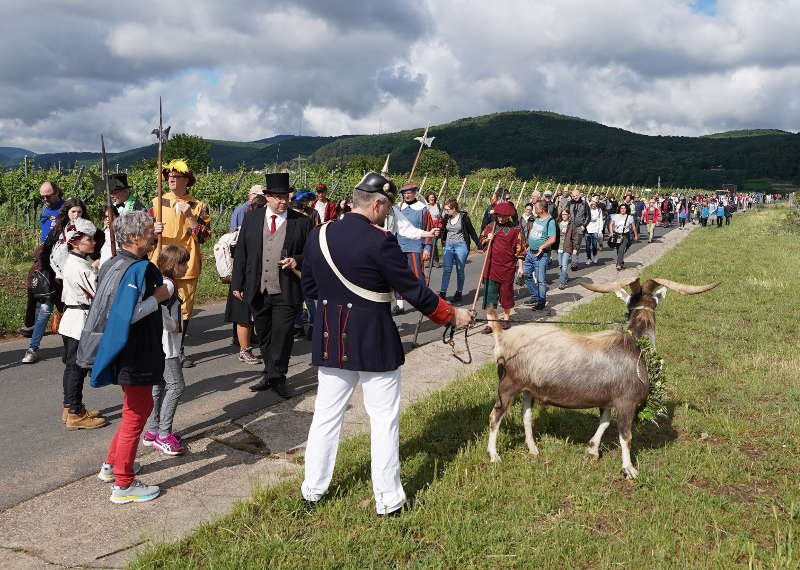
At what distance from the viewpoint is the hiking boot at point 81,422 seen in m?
5.39

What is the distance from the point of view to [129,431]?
4.09 m

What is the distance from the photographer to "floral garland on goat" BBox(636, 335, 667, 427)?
475 cm

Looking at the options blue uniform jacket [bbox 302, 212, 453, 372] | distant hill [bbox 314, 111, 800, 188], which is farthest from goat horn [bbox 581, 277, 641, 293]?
distant hill [bbox 314, 111, 800, 188]

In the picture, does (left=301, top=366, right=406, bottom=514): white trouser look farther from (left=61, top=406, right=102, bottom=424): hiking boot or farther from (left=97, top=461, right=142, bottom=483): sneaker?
(left=61, top=406, right=102, bottom=424): hiking boot

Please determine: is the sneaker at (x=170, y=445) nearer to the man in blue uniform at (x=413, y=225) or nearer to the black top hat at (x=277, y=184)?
the black top hat at (x=277, y=184)

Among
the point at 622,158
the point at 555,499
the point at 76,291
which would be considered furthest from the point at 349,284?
the point at 622,158

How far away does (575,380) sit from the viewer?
457 cm

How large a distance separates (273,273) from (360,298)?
8.83 feet

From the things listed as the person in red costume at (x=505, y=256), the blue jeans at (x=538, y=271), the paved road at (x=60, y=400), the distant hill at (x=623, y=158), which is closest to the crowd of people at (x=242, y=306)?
the paved road at (x=60, y=400)

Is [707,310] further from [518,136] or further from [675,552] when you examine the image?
[518,136]

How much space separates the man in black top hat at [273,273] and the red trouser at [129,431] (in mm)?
2132

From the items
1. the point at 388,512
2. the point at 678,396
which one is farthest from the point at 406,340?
the point at 388,512

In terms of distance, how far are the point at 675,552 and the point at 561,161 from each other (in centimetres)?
17205

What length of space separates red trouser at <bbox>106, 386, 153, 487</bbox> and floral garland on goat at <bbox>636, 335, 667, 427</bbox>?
3666 mm
